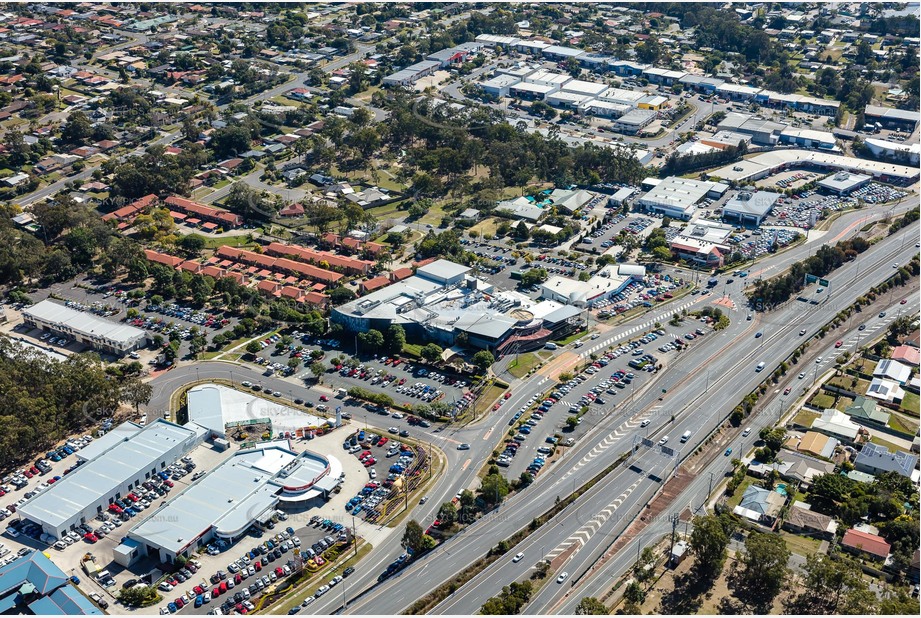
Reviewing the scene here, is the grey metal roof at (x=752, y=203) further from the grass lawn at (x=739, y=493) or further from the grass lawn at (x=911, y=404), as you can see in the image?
the grass lawn at (x=739, y=493)

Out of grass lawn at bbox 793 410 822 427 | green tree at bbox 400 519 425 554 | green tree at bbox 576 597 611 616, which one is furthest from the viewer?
grass lawn at bbox 793 410 822 427

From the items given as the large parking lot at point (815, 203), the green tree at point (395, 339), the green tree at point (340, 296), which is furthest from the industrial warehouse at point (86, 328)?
the large parking lot at point (815, 203)

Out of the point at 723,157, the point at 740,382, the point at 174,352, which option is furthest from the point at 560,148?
the point at 174,352

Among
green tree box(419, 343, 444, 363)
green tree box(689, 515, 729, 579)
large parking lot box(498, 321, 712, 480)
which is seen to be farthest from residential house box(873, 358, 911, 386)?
green tree box(419, 343, 444, 363)

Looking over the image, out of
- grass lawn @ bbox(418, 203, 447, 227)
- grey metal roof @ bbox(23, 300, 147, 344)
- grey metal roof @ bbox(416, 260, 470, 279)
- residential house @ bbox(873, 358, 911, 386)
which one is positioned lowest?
grass lawn @ bbox(418, 203, 447, 227)

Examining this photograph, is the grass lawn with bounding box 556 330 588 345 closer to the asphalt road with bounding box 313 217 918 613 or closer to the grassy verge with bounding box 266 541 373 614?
the asphalt road with bounding box 313 217 918 613

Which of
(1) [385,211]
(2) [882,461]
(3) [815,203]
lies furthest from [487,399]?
(3) [815,203]
